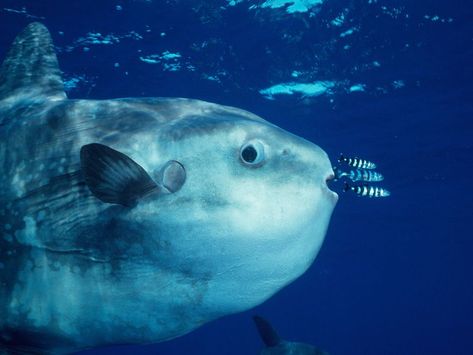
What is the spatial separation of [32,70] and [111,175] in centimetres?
183

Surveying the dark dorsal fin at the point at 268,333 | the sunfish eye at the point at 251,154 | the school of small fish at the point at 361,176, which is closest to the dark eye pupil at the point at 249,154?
the sunfish eye at the point at 251,154

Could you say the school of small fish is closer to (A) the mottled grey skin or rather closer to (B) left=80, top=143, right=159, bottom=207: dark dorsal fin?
(A) the mottled grey skin

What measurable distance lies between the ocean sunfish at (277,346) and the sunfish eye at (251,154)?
19.3 ft

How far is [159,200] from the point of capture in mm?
2117

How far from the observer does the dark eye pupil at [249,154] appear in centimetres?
215

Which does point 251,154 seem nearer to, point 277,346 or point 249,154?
point 249,154

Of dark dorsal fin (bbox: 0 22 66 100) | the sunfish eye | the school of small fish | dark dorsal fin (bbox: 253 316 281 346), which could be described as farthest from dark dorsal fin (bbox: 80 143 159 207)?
dark dorsal fin (bbox: 253 316 281 346)

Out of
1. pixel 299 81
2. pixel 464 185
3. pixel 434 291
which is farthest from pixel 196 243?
pixel 434 291

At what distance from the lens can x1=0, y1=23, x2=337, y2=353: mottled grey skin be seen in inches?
82.1

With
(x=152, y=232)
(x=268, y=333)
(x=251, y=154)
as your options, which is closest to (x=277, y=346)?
(x=268, y=333)

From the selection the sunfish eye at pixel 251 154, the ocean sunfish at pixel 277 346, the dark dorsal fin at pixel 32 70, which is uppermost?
the dark dorsal fin at pixel 32 70

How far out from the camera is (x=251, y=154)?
216 cm

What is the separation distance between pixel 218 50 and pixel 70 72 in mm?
5601

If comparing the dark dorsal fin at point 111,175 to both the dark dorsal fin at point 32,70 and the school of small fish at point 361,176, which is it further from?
the school of small fish at point 361,176
